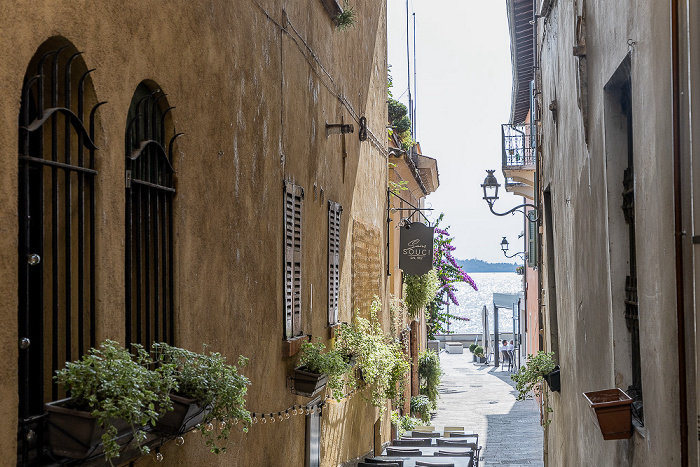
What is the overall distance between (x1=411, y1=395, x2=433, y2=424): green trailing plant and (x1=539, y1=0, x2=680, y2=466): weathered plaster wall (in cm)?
1147

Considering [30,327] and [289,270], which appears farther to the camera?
[289,270]

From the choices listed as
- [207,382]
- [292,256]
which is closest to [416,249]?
[292,256]

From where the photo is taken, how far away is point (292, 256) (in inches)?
301

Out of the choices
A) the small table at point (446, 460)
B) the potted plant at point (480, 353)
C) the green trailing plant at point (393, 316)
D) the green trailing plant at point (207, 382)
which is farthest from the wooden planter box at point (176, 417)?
the potted plant at point (480, 353)

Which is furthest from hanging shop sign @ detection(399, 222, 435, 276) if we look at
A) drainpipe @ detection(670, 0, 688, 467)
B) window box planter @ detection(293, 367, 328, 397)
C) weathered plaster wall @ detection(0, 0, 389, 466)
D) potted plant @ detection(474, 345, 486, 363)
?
potted plant @ detection(474, 345, 486, 363)

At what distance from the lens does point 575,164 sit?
7.52 metres

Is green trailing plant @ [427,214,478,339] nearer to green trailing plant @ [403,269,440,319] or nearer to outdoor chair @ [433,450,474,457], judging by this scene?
green trailing plant @ [403,269,440,319]

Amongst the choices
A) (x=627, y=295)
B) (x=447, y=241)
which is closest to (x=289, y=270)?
(x=627, y=295)

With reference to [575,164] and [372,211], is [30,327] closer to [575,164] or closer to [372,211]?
[575,164]

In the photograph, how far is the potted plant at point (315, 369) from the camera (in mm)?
7656

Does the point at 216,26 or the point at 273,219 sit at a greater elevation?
the point at 216,26

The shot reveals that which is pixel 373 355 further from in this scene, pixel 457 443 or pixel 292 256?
pixel 457 443

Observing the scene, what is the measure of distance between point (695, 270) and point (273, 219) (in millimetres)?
4209

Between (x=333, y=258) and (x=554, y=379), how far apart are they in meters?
3.14
